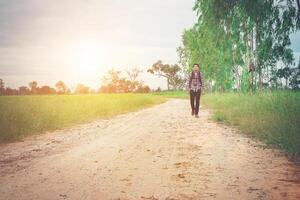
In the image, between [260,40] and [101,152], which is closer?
[101,152]

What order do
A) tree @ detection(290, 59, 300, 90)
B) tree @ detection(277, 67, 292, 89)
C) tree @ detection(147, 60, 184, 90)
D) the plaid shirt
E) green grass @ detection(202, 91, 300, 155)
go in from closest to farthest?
green grass @ detection(202, 91, 300, 155) < tree @ detection(290, 59, 300, 90) < tree @ detection(277, 67, 292, 89) < the plaid shirt < tree @ detection(147, 60, 184, 90)

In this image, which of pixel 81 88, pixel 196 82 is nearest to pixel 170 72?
pixel 81 88

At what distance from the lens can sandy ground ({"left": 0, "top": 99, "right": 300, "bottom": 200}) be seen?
4.28 metres

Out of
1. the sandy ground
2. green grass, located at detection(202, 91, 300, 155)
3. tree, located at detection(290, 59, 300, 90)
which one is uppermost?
tree, located at detection(290, 59, 300, 90)

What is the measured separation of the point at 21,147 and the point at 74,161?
284cm

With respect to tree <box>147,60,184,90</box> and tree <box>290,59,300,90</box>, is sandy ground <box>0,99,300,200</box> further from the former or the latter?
tree <box>147,60,184,90</box>

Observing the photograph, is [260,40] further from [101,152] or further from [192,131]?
[101,152]

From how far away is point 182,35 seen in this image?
6631 cm

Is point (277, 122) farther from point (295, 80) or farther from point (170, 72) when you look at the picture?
point (170, 72)

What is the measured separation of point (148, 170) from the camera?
5.40 meters

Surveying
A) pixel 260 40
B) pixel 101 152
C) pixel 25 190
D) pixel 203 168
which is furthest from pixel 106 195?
pixel 260 40

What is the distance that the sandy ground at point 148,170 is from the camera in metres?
4.28

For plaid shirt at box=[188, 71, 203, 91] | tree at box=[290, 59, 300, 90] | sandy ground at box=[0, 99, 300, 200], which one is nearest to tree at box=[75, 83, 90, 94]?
plaid shirt at box=[188, 71, 203, 91]

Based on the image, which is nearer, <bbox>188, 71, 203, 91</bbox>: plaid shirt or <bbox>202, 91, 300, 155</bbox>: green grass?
<bbox>202, 91, 300, 155</bbox>: green grass
